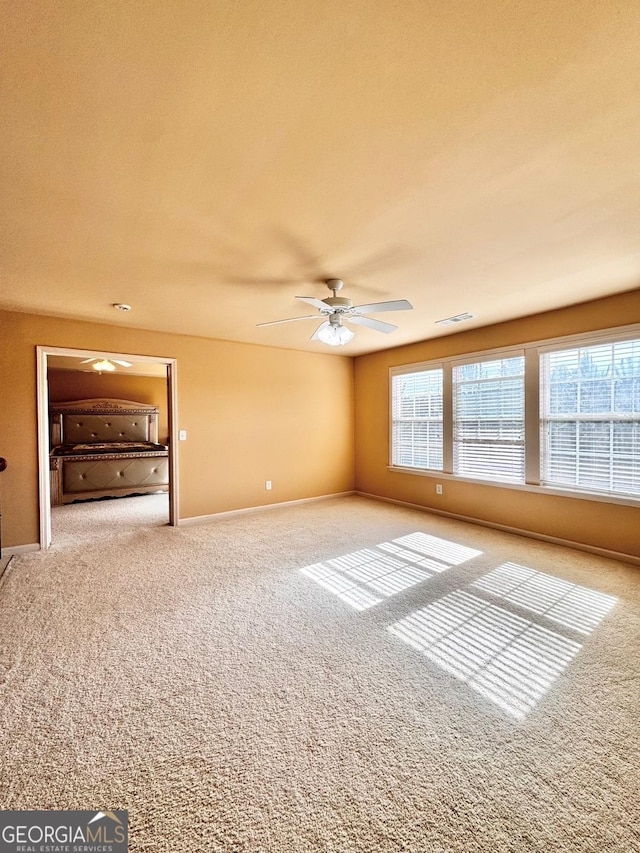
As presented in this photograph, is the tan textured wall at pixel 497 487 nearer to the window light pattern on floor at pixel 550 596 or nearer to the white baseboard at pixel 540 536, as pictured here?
the white baseboard at pixel 540 536

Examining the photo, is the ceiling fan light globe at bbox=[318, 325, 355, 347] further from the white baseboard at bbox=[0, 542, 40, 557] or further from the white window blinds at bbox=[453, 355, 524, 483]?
the white baseboard at bbox=[0, 542, 40, 557]

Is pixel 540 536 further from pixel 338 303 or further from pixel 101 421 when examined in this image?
pixel 101 421

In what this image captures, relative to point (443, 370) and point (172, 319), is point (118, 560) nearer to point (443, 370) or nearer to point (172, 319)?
point (172, 319)

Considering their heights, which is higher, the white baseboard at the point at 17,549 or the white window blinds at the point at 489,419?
the white window blinds at the point at 489,419

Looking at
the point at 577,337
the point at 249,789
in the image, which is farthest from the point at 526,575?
the point at 249,789

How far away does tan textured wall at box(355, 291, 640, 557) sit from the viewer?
3557 mm

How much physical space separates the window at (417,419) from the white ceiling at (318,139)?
8.34ft

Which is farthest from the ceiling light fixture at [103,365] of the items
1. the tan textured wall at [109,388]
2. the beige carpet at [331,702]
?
the beige carpet at [331,702]

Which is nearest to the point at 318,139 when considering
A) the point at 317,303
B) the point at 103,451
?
the point at 317,303

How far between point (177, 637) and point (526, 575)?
287cm

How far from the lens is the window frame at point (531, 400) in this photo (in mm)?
3580

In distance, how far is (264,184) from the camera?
5.92 feet

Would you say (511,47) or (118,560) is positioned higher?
(511,47)
